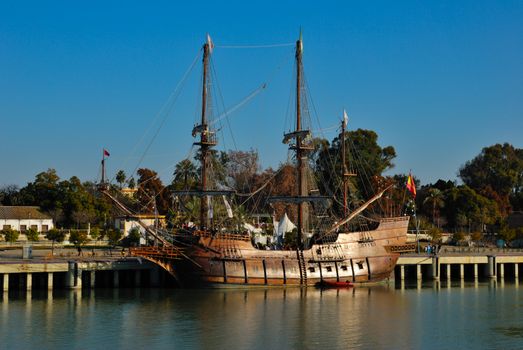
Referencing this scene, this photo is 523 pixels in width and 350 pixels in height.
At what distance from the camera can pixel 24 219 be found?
92.8 meters

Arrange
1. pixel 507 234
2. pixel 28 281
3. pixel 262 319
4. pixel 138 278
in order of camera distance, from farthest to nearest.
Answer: pixel 507 234, pixel 138 278, pixel 28 281, pixel 262 319

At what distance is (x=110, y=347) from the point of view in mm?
36781

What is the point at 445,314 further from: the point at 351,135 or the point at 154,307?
the point at 351,135

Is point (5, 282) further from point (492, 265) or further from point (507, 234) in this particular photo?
point (507, 234)

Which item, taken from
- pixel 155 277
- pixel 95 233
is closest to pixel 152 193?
pixel 95 233

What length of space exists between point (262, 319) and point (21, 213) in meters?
56.6

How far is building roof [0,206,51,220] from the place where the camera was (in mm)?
92425

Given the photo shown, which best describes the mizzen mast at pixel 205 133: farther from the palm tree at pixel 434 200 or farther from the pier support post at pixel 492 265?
the palm tree at pixel 434 200

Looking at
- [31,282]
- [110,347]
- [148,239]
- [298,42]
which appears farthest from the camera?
[298,42]

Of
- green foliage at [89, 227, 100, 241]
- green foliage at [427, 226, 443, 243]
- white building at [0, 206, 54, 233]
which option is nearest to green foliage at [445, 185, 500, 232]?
green foliage at [427, 226, 443, 243]

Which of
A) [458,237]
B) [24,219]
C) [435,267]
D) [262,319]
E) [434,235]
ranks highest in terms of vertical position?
[24,219]

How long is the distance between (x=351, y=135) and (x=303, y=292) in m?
52.5

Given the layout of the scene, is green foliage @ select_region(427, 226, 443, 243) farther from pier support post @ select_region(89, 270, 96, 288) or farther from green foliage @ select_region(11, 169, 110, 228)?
pier support post @ select_region(89, 270, 96, 288)

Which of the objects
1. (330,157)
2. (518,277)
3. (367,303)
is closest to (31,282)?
(367,303)
